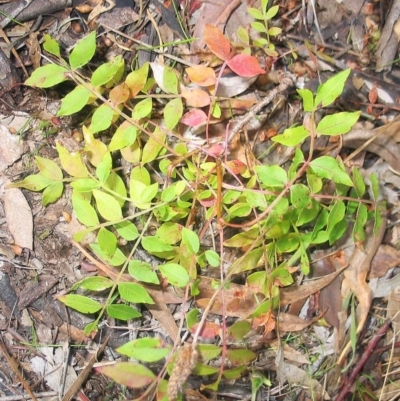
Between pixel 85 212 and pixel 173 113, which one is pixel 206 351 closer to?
pixel 85 212

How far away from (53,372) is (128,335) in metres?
0.28

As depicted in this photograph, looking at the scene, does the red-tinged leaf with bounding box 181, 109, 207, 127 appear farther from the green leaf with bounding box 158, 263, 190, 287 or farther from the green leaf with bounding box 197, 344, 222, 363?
the green leaf with bounding box 197, 344, 222, 363

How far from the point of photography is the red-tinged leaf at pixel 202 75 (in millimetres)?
1604

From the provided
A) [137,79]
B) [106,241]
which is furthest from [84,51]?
[106,241]

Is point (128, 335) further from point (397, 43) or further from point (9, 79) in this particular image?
point (397, 43)

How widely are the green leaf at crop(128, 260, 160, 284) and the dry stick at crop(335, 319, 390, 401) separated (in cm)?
84

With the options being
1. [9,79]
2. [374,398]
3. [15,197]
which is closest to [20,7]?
[9,79]

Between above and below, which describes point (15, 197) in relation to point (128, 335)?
above

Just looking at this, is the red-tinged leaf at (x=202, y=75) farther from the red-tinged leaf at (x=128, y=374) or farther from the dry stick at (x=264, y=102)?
the red-tinged leaf at (x=128, y=374)

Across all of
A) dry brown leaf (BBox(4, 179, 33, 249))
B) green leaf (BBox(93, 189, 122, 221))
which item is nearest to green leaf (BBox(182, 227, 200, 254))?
green leaf (BBox(93, 189, 122, 221))

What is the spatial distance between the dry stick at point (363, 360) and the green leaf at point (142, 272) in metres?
0.84

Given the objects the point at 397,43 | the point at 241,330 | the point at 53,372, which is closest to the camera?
the point at 241,330

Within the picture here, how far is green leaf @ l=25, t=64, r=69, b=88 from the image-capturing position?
151 centimetres

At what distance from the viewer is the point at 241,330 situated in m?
1.52
